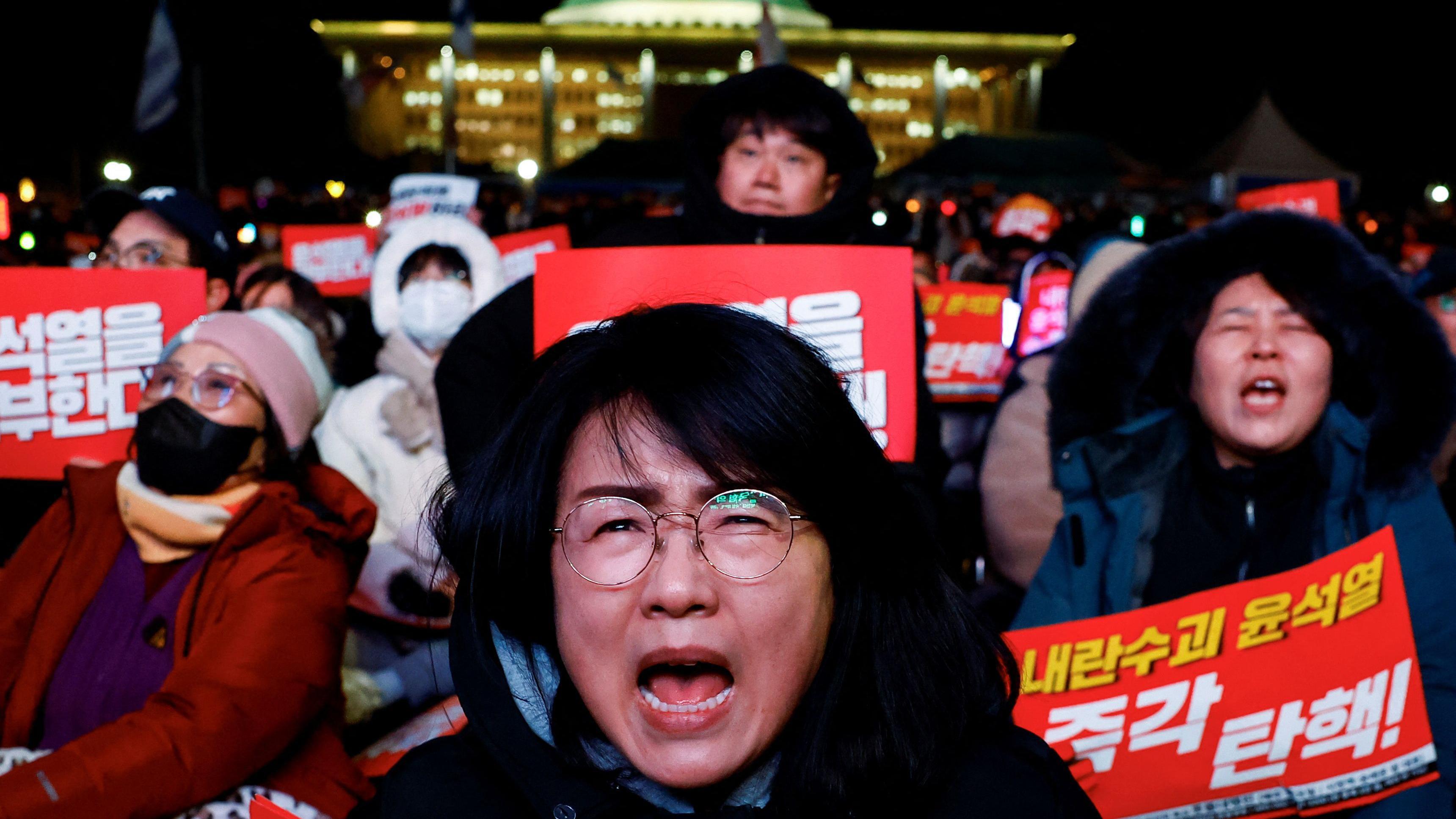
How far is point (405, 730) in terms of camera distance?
3.31 metres

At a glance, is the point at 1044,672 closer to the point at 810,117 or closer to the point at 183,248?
the point at 810,117

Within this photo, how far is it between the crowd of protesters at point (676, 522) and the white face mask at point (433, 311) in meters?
0.01

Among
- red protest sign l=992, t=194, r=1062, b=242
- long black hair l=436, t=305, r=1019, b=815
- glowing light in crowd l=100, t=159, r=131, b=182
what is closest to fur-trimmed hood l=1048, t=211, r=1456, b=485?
long black hair l=436, t=305, r=1019, b=815

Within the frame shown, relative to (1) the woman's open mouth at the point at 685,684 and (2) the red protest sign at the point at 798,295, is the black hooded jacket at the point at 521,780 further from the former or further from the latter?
(2) the red protest sign at the point at 798,295

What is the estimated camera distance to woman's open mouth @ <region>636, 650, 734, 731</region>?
133 cm

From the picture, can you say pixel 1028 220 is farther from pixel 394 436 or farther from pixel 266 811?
pixel 266 811

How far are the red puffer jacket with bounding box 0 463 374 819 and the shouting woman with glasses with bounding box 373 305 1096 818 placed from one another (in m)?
0.95

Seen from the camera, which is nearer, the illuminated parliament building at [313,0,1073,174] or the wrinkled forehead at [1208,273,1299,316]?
the wrinkled forehead at [1208,273,1299,316]

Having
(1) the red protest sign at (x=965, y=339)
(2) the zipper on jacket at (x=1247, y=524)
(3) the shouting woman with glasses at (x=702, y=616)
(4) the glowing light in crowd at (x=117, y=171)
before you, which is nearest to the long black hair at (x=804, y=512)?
(3) the shouting woman with glasses at (x=702, y=616)

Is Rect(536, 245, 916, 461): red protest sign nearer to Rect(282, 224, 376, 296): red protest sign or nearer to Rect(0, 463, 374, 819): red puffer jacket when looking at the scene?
Rect(0, 463, 374, 819): red puffer jacket

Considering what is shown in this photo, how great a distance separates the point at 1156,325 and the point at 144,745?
2098 millimetres

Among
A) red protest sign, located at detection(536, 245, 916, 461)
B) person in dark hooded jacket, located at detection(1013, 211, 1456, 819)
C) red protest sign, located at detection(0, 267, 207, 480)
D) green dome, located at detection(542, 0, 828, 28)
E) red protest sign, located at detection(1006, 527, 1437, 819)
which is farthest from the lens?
green dome, located at detection(542, 0, 828, 28)

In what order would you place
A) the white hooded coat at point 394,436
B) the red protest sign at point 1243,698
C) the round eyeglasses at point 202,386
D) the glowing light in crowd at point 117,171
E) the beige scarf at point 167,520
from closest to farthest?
the red protest sign at point 1243,698 < the beige scarf at point 167,520 < the round eyeglasses at point 202,386 < the white hooded coat at point 394,436 < the glowing light in crowd at point 117,171

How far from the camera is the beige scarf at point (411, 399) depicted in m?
4.10
